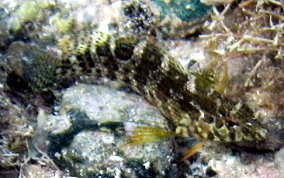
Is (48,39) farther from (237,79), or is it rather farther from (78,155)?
(237,79)

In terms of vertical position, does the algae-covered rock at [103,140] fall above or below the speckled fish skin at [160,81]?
below

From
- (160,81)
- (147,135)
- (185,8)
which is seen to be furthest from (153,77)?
(185,8)

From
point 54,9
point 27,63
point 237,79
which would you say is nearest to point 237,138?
point 237,79

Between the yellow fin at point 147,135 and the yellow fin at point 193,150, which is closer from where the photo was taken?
the yellow fin at point 147,135

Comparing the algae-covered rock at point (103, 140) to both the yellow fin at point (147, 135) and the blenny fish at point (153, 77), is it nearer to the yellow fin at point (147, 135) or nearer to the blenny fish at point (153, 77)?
the yellow fin at point (147, 135)

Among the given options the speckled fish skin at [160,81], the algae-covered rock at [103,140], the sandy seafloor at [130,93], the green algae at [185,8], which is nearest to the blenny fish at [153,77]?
the speckled fish skin at [160,81]

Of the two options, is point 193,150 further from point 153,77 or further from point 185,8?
point 185,8

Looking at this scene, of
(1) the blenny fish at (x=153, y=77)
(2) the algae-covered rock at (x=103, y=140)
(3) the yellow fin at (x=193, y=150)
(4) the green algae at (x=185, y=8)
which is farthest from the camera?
(4) the green algae at (x=185, y=8)
